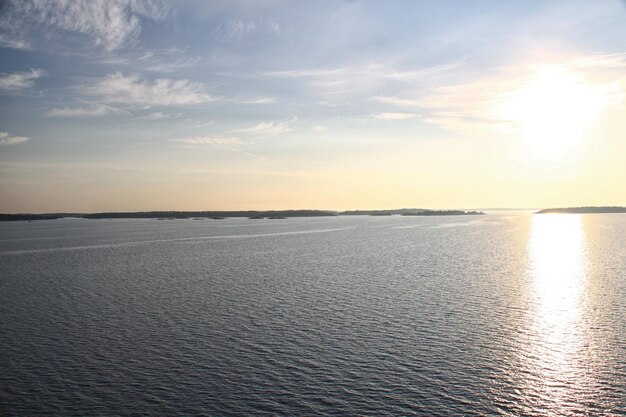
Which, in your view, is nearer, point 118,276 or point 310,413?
point 310,413

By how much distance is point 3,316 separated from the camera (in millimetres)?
41812

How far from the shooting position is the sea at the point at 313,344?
23.4 meters

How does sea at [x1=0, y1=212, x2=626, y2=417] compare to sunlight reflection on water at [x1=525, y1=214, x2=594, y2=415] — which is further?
sunlight reflection on water at [x1=525, y1=214, x2=594, y2=415]

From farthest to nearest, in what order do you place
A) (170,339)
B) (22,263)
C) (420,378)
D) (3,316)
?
(22,263) → (3,316) → (170,339) → (420,378)

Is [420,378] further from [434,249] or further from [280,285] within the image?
[434,249]

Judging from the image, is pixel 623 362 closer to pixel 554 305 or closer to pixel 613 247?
pixel 554 305

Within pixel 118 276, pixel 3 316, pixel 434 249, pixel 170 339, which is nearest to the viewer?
pixel 170 339

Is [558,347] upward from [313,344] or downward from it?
downward

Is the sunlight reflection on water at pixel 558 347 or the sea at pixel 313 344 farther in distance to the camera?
the sunlight reflection on water at pixel 558 347

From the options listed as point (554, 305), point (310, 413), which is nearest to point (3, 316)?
point (310, 413)

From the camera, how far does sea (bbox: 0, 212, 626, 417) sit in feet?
76.7

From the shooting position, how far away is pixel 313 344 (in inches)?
1273

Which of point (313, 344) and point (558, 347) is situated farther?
point (313, 344)

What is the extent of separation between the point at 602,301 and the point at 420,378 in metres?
32.7
